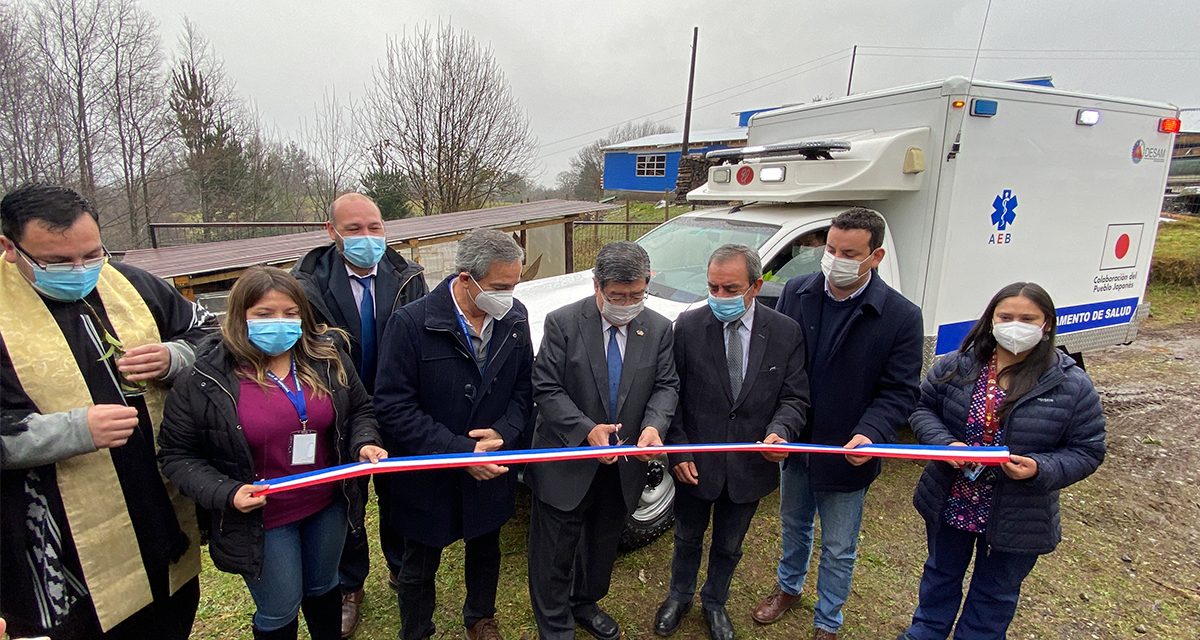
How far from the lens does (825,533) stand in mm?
2766

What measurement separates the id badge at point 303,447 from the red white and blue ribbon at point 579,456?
2.0 inches

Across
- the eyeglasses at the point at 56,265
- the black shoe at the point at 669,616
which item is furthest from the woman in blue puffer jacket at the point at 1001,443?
the eyeglasses at the point at 56,265

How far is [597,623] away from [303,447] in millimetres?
1699

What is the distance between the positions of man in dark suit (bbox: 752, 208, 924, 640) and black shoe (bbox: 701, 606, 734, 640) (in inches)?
17.5

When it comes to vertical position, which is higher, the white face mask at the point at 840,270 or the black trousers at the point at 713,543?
the white face mask at the point at 840,270

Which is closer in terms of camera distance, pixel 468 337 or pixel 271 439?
pixel 271 439

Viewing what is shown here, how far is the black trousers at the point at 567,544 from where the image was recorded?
254 cm

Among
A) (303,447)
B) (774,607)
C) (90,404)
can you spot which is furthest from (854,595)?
(90,404)

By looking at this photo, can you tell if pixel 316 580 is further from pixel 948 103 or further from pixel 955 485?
pixel 948 103

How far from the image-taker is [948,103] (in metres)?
3.98

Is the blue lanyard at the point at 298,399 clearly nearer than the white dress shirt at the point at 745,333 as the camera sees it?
Yes

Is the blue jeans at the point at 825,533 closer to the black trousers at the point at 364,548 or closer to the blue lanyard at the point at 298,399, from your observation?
the black trousers at the point at 364,548

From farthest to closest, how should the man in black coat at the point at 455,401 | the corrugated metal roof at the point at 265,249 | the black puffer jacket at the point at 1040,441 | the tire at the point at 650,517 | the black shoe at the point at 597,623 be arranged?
1. the corrugated metal roof at the point at 265,249
2. the tire at the point at 650,517
3. the black shoe at the point at 597,623
4. the man in black coat at the point at 455,401
5. the black puffer jacket at the point at 1040,441

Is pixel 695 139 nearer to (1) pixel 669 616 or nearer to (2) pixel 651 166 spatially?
(2) pixel 651 166
